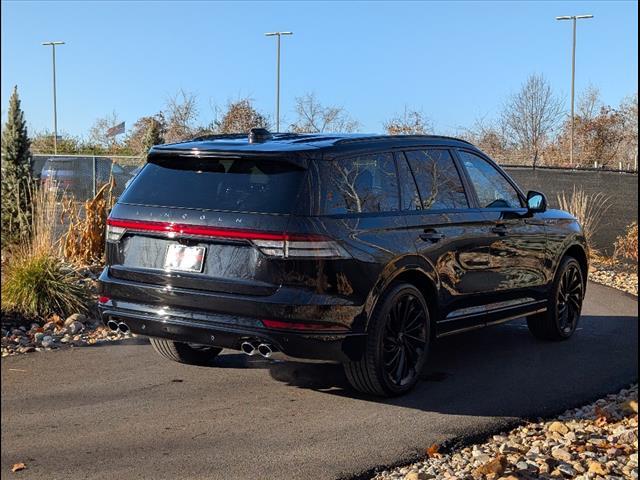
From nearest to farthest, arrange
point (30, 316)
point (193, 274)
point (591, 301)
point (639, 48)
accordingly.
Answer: point (639, 48) → point (193, 274) → point (30, 316) → point (591, 301)

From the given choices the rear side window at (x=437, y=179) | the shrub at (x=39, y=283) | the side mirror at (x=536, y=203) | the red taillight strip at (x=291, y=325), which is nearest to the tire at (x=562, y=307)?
the side mirror at (x=536, y=203)

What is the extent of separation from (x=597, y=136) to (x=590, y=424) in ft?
76.7

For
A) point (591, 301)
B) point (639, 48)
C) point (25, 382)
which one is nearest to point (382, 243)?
point (25, 382)

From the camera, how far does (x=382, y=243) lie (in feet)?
18.4

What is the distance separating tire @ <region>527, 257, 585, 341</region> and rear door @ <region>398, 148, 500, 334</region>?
143cm

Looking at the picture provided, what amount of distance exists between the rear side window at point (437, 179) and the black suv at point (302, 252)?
14mm

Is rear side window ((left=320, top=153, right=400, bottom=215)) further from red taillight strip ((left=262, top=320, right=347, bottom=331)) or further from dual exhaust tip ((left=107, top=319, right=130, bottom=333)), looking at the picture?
dual exhaust tip ((left=107, top=319, right=130, bottom=333))

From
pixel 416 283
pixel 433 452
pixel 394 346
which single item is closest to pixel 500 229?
pixel 416 283

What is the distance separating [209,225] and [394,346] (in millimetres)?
1580

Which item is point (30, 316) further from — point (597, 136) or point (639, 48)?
point (597, 136)

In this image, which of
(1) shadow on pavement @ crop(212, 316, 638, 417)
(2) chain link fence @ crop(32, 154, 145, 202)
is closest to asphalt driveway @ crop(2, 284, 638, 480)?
(1) shadow on pavement @ crop(212, 316, 638, 417)

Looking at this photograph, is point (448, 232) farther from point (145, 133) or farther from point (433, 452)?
point (145, 133)

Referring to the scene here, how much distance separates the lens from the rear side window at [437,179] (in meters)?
6.32

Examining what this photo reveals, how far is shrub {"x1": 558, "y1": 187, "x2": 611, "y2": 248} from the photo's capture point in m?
15.4
